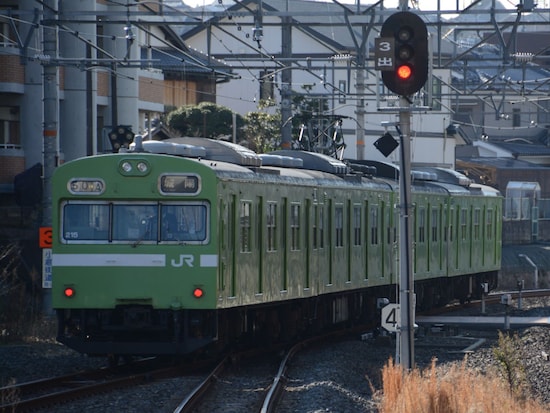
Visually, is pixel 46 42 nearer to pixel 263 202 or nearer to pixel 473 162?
pixel 263 202

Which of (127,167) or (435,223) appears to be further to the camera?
(435,223)

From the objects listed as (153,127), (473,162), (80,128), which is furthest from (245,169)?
(473,162)

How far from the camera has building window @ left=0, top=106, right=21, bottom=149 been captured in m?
28.7

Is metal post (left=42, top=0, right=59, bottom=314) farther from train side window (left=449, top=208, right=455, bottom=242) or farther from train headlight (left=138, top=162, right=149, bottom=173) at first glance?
train side window (left=449, top=208, right=455, bottom=242)

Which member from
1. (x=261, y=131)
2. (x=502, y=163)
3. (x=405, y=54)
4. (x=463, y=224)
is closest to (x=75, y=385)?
(x=405, y=54)

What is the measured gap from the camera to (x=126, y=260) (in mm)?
14102

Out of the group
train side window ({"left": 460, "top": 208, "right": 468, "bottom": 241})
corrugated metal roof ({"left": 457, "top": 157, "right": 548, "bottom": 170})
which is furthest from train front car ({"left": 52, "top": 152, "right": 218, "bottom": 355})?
corrugated metal roof ({"left": 457, "top": 157, "right": 548, "bottom": 170})

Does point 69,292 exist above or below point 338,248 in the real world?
below

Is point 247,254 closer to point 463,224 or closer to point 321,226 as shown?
point 321,226

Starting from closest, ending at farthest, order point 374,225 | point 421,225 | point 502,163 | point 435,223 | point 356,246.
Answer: point 356,246
point 374,225
point 421,225
point 435,223
point 502,163

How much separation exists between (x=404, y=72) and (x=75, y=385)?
483 centimetres

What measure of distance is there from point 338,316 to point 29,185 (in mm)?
8927

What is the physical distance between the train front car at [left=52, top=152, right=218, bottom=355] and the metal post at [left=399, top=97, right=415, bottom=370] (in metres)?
2.68

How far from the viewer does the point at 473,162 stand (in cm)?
5962
